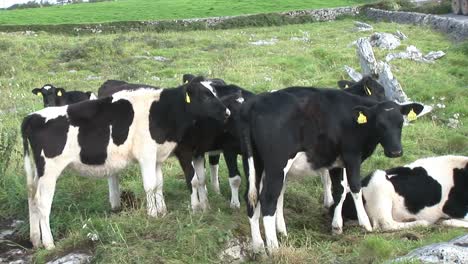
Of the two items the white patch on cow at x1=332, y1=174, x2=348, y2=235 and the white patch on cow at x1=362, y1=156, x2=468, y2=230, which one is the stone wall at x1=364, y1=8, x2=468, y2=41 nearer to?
the white patch on cow at x1=362, y1=156, x2=468, y2=230

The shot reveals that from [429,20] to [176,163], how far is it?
33859mm

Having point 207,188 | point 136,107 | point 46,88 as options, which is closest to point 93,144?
point 136,107

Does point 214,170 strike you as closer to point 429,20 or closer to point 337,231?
point 337,231

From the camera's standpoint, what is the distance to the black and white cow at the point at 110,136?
8.47m

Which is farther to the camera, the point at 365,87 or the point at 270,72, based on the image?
the point at 270,72

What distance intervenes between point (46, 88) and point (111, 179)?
8.41 m

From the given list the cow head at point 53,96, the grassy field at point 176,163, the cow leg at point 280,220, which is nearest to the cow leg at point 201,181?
the grassy field at point 176,163

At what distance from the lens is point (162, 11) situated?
62.0 meters

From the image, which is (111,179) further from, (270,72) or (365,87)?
(270,72)

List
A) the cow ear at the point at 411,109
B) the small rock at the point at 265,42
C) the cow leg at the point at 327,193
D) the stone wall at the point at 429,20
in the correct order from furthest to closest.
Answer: the stone wall at the point at 429,20 < the small rock at the point at 265,42 < the cow leg at the point at 327,193 < the cow ear at the point at 411,109

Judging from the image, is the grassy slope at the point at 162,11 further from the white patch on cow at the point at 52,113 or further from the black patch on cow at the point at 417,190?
the black patch on cow at the point at 417,190

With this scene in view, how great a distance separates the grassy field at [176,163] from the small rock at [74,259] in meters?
0.16

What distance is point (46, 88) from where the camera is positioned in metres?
17.0

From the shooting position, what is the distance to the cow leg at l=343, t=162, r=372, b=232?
341 inches
